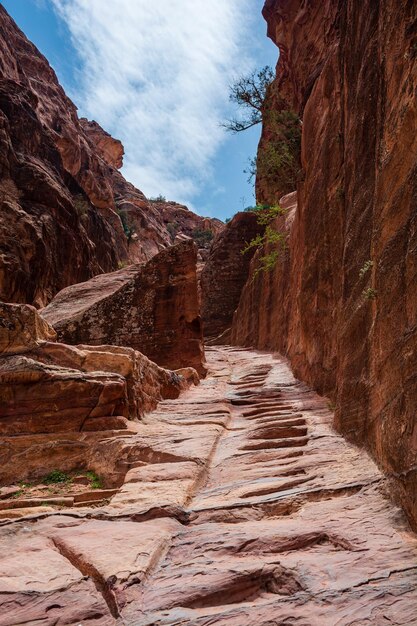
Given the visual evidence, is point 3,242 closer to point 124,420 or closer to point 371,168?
point 124,420

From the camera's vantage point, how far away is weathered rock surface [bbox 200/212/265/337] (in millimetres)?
24547

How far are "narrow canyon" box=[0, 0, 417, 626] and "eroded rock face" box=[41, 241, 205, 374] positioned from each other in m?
0.04

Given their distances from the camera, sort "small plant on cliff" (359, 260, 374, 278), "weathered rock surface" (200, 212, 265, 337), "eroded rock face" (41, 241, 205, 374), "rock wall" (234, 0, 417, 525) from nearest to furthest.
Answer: "rock wall" (234, 0, 417, 525)
"small plant on cliff" (359, 260, 374, 278)
"eroded rock face" (41, 241, 205, 374)
"weathered rock surface" (200, 212, 265, 337)

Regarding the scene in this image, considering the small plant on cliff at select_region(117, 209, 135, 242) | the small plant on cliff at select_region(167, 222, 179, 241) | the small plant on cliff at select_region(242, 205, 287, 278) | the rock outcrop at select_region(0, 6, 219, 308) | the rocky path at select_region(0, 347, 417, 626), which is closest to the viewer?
the rocky path at select_region(0, 347, 417, 626)

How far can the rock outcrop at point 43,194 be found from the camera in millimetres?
19422

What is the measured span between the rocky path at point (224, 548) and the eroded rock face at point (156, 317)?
5.81m

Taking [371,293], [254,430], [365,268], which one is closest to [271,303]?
[254,430]

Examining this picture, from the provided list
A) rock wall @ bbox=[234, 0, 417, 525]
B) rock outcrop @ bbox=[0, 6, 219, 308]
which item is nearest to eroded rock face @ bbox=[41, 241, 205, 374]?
rock wall @ bbox=[234, 0, 417, 525]

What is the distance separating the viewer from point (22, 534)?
307 cm

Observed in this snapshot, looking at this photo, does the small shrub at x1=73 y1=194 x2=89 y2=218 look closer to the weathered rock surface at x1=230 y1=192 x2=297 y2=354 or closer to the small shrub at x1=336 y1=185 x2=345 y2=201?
the weathered rock surface at x1=230 y1=192 x2=297 y2=354

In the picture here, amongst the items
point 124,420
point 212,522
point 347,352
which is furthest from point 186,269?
point 212,522

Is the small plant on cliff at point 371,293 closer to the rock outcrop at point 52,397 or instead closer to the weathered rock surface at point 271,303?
the rock outcrop at point 52,397

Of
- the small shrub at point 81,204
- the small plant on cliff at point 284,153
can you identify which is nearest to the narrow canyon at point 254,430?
the small plant on cliff at point 284,153

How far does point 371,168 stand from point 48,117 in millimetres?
32691
